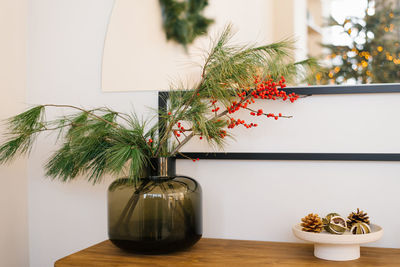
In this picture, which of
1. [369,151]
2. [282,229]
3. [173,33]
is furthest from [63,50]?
[369,151]

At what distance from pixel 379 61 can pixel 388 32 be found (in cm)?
8

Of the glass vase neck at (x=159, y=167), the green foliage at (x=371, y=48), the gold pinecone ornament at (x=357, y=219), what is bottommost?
the gold pinecone ornament at (x=357, y=219)

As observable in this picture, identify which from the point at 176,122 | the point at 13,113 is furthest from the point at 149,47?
the point at 13,113

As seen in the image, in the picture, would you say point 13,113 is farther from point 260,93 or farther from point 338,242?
point 338,242

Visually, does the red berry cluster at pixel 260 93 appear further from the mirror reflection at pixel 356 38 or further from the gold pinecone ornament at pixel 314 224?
the gold pinecone ornament at pixel 314 224

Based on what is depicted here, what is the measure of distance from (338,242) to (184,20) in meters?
0.82

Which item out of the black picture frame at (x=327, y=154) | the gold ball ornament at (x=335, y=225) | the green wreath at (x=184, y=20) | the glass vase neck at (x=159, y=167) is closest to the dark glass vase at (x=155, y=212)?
the glass vase neck at (x=159, y=167)

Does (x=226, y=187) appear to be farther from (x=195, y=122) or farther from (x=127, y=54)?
(x=127, y=54)

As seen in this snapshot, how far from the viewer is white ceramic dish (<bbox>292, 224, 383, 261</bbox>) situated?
3.50 feet

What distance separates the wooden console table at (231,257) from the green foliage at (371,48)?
0.48m

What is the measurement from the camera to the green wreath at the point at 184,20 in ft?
4.66

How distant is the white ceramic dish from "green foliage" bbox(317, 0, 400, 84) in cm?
42

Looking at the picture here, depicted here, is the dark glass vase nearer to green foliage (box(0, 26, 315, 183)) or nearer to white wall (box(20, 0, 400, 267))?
green foliage (box(0, 26, 315, 183))

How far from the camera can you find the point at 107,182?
1.50m
